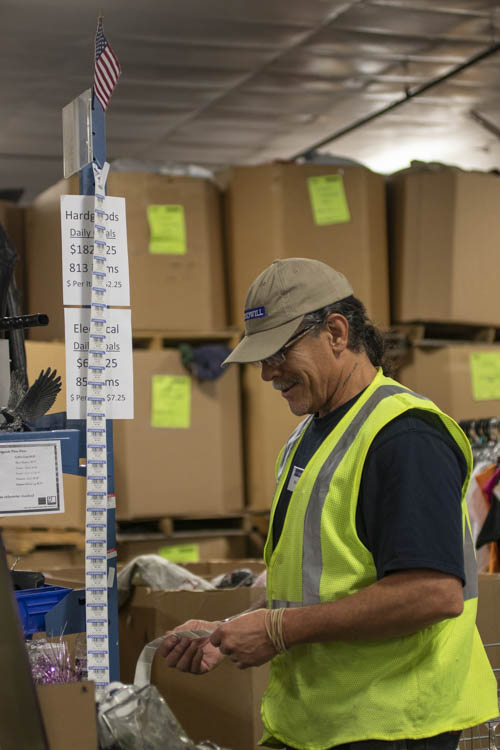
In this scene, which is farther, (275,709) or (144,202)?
(144,202)

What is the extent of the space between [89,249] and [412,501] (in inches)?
32.8

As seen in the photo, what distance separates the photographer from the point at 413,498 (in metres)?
1.70

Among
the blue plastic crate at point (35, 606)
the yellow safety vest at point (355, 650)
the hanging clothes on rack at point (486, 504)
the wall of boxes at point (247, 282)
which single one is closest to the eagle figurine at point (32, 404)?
the blue plastic crate at point (35, 606)

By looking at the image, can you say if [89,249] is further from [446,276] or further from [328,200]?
[446,276]

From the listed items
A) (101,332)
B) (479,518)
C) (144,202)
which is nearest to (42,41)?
(144,202)

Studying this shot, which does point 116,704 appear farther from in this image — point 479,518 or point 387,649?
point 479,518

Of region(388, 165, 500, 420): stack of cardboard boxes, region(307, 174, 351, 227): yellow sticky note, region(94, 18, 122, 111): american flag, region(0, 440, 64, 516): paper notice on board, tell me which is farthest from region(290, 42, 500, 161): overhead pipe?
region(0, 440, 64, 516): paper notice on board

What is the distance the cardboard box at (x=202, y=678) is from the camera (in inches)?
109

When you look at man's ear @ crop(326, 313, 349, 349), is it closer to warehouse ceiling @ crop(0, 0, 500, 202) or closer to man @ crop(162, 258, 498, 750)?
man @ crop(162, 258, 498, 750)

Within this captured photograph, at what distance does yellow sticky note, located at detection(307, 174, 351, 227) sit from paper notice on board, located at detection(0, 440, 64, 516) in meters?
2.99

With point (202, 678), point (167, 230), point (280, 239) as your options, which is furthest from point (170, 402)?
point (202, 678)

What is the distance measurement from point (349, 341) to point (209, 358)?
249 centimetres

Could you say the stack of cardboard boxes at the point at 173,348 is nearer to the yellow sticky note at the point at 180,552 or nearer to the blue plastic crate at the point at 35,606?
the yellow sticky note at the point at 180,552

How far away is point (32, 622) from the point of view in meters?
1.89
